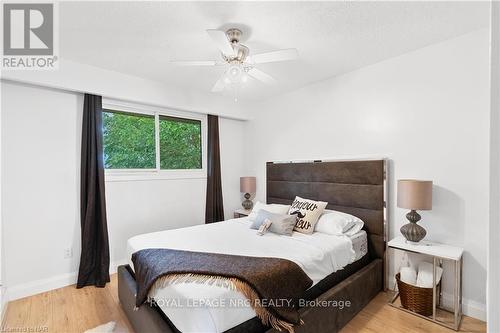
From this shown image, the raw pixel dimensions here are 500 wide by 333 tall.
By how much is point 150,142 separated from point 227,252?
2.28 metres

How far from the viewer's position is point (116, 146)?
334cm

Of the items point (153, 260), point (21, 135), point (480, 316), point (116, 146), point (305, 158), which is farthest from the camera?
point (305, 158)

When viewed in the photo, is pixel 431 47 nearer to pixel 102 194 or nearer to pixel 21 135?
pixel 102 194

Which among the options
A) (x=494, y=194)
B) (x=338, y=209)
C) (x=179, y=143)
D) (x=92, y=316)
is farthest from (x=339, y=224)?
(x=179, y=143)

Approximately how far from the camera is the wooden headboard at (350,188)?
8.93 ft

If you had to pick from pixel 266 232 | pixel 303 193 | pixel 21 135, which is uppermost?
pixel 21 135

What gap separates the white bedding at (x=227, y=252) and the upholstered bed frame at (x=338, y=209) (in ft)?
0.40

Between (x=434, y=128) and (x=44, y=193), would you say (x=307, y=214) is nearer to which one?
(x=434, y=128)

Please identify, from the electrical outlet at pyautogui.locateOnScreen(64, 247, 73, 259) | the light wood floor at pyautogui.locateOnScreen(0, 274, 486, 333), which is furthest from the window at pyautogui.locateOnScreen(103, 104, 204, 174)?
the light wood floor at pyautogui.locateOnScreen(0, 274, 486, 333)

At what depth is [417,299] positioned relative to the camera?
2.24 meters

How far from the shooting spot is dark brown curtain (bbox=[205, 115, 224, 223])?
160 inches

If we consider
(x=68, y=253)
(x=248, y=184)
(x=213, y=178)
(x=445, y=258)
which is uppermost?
(x=213, y=178)

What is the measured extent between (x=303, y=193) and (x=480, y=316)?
2.02 metres

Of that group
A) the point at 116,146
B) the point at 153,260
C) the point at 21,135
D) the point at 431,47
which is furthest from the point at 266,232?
the point at 21,135
